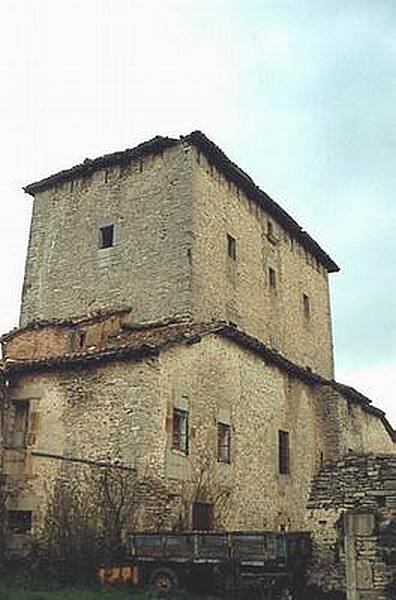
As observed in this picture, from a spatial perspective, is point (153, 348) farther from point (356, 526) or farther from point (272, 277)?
point (272, 277)

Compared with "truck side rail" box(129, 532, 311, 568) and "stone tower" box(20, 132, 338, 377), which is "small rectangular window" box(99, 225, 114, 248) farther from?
"truck side rail" box(129, 532, 311, 568)

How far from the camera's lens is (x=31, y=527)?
16.1 meters

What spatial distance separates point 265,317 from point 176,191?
5.57m

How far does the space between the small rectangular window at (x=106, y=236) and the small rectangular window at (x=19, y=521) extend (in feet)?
31.4

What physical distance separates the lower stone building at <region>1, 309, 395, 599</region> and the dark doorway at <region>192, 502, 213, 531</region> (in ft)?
0.11

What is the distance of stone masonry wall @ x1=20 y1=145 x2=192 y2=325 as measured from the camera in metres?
21.4

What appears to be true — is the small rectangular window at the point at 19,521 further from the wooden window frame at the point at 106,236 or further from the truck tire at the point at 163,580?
the wooden window frame at the point at 106,236

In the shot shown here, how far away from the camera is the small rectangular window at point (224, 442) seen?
58.9 ft

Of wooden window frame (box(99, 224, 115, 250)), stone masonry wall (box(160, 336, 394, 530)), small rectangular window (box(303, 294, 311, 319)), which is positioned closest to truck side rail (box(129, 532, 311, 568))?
stone masonry wall (box(160, 336, 394, 530))

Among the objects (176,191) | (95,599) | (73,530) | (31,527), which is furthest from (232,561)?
(176,191)

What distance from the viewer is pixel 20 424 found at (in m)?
17.4

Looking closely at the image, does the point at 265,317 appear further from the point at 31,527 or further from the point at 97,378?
the point at 31,527

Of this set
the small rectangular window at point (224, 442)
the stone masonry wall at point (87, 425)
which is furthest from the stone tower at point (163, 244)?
the stone masonry wall at point (87, 425)

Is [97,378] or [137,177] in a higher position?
[137,177]
